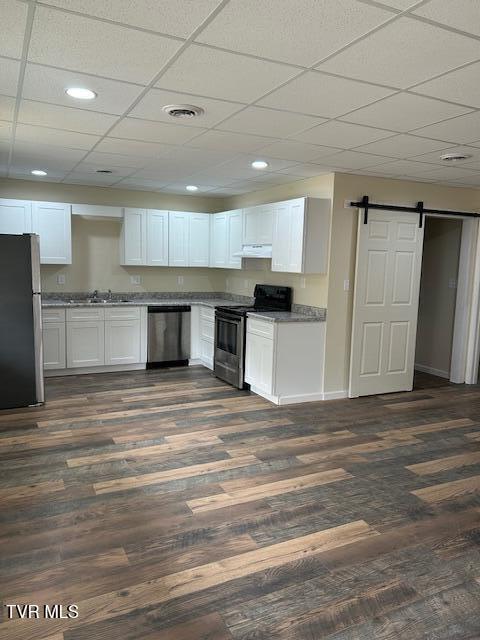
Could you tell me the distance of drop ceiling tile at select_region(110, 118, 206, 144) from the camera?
10.9ft

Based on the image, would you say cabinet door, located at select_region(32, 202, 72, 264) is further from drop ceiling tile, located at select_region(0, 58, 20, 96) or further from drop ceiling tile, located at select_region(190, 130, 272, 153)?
drop ceiling tile, located at select_region(0, 58, 20, 96)

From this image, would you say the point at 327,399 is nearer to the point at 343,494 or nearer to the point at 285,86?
the point at 343,494

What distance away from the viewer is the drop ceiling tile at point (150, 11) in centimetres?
176

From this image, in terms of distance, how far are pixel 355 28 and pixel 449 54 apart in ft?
1.67

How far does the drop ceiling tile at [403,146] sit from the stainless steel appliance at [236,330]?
209 cm

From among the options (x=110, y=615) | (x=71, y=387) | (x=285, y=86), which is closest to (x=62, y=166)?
(x=71, y=387)

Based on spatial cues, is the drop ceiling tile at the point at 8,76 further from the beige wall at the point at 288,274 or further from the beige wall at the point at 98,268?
the beige wall at the point at 98,268

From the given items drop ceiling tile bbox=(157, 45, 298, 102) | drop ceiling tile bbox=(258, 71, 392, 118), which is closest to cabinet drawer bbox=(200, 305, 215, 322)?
drop ceiling tile bbox=(258, 71, 392, 118)

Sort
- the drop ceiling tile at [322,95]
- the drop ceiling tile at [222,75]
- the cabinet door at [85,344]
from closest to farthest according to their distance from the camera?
the drop ceiling tile at [222,75] → the drop ceiling tile at [322,95] → the cabinet door at [85,344]

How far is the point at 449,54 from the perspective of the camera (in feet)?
6.87

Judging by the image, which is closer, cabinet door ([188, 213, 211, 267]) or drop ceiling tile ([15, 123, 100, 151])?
drop ceiling tile ([15, 123, 100, 151])

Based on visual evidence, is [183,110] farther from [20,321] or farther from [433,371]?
[433,371]

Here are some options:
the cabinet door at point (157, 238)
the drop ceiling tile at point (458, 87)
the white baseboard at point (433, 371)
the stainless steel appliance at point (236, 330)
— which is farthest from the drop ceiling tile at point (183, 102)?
the white baseboard at point (433, 371)

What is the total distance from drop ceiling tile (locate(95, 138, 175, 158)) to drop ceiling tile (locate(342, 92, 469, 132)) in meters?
1.72
